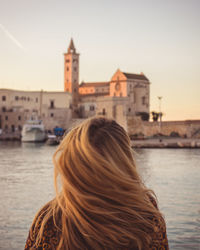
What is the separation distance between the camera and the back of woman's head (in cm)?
144

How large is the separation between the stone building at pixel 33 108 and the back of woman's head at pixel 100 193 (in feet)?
223

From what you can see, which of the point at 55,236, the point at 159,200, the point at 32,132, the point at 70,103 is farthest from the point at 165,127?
the point at 55,236

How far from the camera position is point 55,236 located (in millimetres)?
1506

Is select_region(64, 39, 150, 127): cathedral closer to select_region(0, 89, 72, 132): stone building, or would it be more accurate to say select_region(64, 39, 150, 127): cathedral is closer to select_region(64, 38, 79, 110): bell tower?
select_region(64, 38, 79, 110): bell tower

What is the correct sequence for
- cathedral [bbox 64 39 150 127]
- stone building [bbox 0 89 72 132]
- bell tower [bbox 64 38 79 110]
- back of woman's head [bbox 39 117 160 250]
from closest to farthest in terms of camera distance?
1. back of woman's head [bbox 39 117 160 250]
2. cathedral [bbox 64 39 150 127]
3. stone building [bbox 0 89 72 132]
4. bell tower [bbox 64 38 79 110]

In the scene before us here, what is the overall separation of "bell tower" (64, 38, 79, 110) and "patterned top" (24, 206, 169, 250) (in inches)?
2835

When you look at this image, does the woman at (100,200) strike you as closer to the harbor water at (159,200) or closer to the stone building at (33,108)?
the harbor water at (159,200)

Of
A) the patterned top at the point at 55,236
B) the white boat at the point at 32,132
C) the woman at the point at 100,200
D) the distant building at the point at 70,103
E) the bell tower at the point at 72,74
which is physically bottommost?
the white boat at the point at 32,132

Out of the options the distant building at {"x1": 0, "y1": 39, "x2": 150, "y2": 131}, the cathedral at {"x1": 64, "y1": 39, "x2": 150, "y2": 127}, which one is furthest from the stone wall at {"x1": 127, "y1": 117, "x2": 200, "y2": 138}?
the distant building at {"x1": 0, "y1": 39, "x2": 150, "y2": 131}

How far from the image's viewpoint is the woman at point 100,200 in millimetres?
1438

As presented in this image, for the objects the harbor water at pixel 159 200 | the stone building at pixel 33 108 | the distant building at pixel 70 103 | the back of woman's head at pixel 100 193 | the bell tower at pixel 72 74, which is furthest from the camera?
the bell tower at pixel 72 74

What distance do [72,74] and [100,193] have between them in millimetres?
75505

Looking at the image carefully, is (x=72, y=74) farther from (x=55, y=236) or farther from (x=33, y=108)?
(x=55, y=236)

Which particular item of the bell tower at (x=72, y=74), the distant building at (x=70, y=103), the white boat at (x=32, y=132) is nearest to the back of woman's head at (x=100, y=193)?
the white boat at (x=32, y=132)
